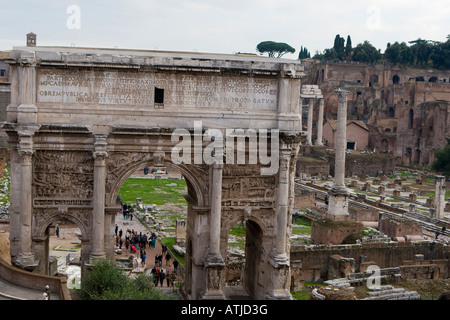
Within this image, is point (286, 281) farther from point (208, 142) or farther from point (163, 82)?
point (163, 82)

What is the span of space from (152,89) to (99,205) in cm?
291

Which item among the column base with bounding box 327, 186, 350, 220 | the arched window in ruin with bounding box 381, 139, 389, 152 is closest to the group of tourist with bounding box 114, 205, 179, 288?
the column base with bounding box 327, 186, 350, 220

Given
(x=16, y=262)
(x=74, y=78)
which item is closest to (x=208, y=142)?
(x=74, y=78)

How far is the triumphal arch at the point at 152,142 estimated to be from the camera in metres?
13.7

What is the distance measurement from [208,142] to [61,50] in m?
4.04

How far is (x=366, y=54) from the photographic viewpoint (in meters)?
97.7

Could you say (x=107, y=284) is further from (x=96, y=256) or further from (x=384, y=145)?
(x=384, y=145)

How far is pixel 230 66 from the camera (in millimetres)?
14281

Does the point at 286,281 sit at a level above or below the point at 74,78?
below

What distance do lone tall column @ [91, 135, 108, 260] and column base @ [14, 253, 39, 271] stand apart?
1.32 m

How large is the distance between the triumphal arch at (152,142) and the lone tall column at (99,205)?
0.07ft

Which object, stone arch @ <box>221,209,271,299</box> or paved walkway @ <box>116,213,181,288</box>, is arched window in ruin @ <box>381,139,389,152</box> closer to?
paved walkway @ <box>116,213,181,288</box>

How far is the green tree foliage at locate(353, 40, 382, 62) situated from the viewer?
97688 millimetres

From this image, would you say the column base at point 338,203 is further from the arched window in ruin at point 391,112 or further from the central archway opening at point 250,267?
the arched window in ruin at point 391,112
